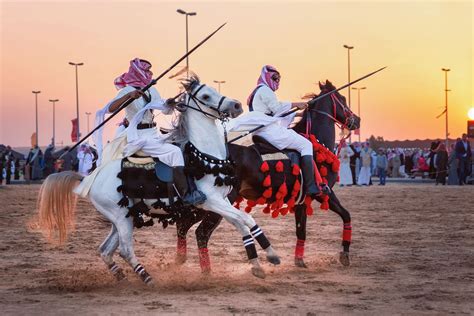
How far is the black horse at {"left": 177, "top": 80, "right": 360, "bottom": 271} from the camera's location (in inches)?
477

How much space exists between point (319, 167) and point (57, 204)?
145 inches

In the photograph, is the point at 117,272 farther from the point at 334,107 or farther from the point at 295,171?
the point at 334,107

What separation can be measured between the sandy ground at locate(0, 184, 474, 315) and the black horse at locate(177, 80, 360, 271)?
1.08ft

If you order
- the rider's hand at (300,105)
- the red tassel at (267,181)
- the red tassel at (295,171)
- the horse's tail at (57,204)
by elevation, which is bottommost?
the horse's tail at (57,204)

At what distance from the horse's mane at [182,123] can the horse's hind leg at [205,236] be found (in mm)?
1186

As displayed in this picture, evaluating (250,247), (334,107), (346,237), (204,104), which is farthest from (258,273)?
(334,107)

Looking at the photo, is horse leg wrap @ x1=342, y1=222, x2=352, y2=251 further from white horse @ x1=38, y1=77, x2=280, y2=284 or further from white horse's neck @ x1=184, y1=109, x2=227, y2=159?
white horse's neck @ x1=184, y1=109, x2=227, y2=159

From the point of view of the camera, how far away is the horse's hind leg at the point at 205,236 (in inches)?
464

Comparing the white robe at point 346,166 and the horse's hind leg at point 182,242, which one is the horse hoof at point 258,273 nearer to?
the horse's hind leg at point 182,242

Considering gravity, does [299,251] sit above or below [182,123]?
below

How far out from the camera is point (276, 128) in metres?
12.7

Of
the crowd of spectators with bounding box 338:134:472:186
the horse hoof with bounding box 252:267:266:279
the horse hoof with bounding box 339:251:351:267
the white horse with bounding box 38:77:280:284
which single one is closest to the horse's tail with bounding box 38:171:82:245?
the white horse with bounding box 38:77:280:284

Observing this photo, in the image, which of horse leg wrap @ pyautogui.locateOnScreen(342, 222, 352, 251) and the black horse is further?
horse leg wrap @ pyautogui.locateOnScreen(342, 222, 352, 251)

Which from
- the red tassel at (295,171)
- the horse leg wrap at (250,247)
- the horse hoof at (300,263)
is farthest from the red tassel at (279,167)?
the horse leg wrap at (250,247)
